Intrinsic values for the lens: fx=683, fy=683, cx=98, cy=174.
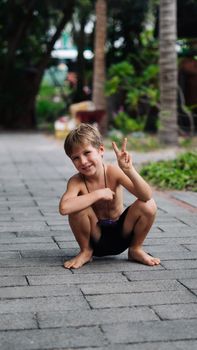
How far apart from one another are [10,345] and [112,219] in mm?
1670

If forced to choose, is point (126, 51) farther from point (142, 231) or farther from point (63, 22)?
point (142, 231)

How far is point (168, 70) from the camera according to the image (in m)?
11.8

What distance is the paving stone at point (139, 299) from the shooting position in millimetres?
3643

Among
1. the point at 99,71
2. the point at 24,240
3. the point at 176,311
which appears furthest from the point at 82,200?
the point at 99,71

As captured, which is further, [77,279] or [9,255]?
[9,255]

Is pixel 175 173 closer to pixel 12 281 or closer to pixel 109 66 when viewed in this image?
pixel 12 281

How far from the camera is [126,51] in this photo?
1873 centimetres

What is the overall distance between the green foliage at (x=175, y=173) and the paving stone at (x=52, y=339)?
Answer: 479 centimetres

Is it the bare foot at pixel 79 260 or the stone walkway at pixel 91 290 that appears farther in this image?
the bare foot at pixel 79 260

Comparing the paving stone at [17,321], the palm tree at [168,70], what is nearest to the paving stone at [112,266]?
the paving stone at [17,321]

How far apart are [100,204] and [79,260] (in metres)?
0.39

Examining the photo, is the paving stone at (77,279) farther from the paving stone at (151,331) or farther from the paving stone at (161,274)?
the paving stone at (151,331)

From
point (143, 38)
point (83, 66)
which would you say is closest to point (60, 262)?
point (143, 38)

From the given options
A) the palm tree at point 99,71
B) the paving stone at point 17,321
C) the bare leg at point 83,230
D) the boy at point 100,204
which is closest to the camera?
the paving stone at point 17,321
